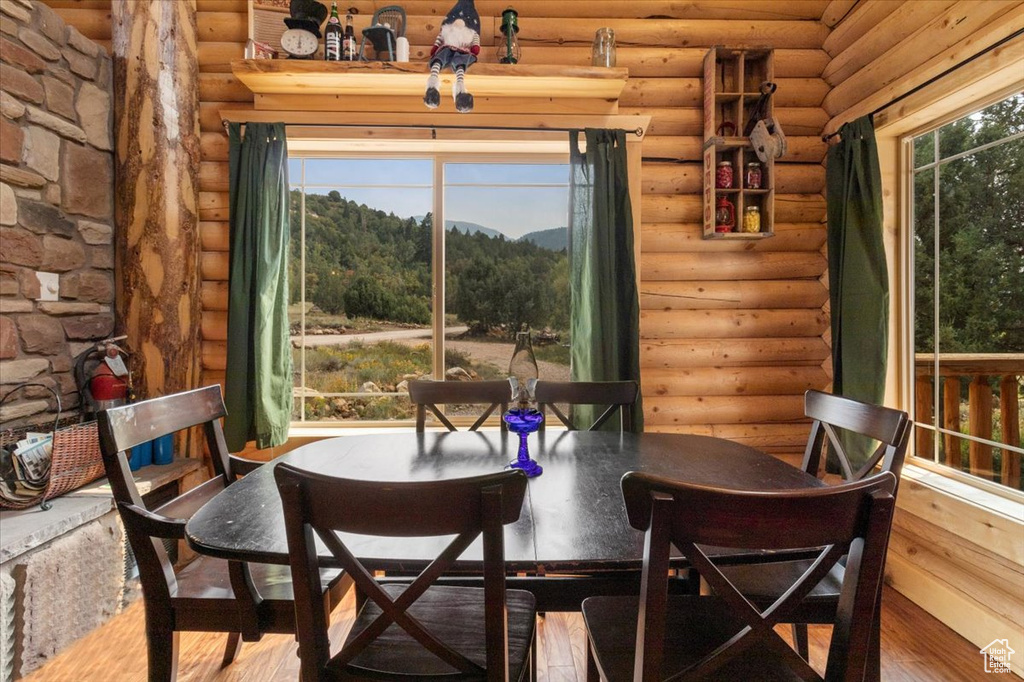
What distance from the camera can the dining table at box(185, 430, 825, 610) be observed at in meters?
1.07

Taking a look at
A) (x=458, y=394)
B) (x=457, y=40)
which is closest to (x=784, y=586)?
(x=458, y=394)

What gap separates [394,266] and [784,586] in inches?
98.3

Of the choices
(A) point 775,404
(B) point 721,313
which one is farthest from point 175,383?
(A) point 775,404

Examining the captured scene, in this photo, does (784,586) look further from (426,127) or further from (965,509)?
(426,127)

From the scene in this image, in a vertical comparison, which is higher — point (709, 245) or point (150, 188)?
point (150, 188)

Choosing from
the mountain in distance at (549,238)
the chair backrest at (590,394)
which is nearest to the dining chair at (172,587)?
the chair backrest at (590,394)

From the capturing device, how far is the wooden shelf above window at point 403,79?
2.62 meters

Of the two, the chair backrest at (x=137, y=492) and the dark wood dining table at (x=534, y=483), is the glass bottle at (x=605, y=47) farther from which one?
the chair backrest at (x=137, y=492)

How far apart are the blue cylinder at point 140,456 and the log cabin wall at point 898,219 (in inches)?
141

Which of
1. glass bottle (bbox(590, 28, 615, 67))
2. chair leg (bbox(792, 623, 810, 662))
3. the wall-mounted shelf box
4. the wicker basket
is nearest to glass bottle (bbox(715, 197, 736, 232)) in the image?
the wall-mounted shelf box

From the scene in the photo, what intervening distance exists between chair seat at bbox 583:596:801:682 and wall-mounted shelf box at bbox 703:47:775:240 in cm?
207

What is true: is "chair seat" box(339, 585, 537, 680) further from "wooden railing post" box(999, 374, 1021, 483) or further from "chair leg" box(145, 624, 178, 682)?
"wooden railing post" box(999, 374, 1021, 483)

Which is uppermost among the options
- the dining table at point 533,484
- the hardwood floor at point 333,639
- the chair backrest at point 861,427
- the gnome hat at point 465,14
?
the gnome hat at point 465,14

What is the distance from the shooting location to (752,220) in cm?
284
